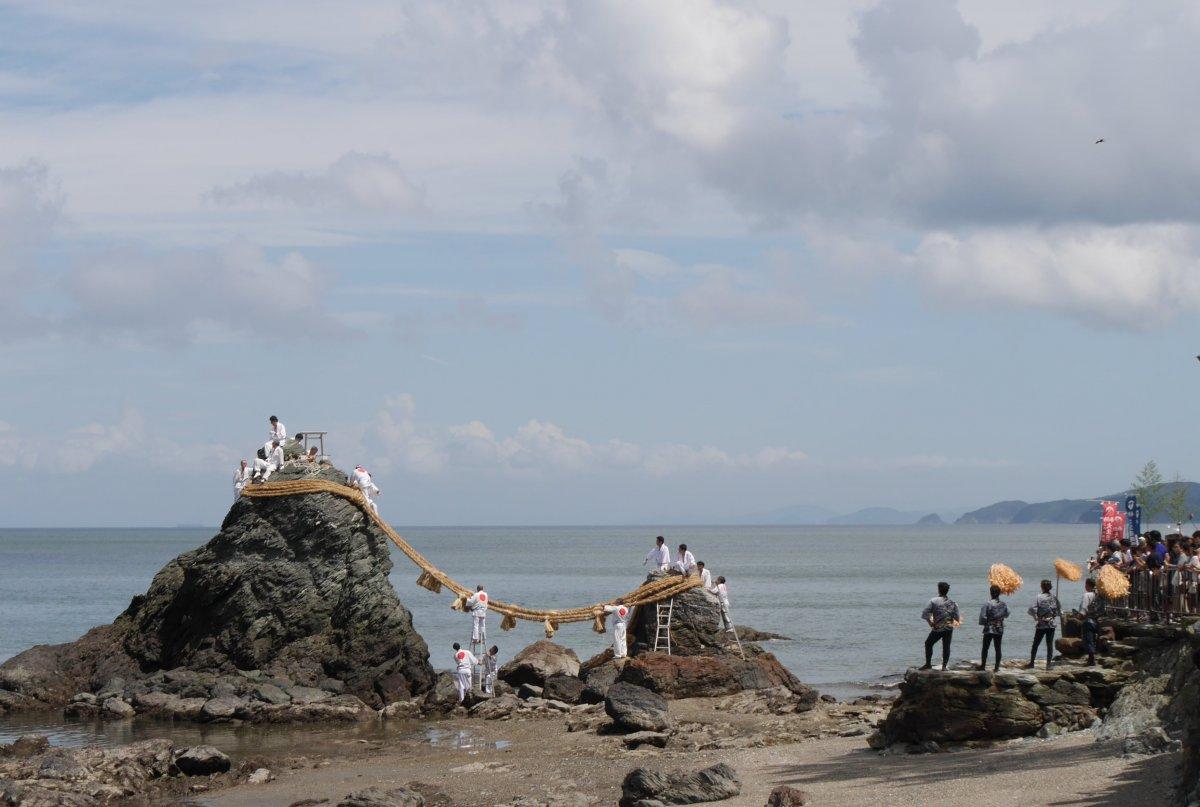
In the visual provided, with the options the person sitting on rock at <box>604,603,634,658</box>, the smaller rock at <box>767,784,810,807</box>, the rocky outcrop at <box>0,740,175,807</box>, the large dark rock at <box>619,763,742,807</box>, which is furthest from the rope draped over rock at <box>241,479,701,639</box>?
the smaller rock at <box>767,784,810,807</box>

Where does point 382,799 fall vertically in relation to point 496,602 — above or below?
below

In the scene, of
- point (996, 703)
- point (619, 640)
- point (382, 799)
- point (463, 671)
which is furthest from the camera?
point (619, 640)

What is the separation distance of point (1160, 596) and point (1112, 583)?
1.07 meters

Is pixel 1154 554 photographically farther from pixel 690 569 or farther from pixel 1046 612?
pixel 690 569

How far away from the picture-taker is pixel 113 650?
3294 cm

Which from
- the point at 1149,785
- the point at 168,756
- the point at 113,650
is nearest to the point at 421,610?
the point at 113,650

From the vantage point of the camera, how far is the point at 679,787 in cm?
1797

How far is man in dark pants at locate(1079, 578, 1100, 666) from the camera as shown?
23.3 metres

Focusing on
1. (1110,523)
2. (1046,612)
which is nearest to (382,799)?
(1046,612)

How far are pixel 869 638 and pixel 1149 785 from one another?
3575 centimetres

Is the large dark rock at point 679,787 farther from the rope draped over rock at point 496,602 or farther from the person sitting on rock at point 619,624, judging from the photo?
the person sitting on rock at point 619,624

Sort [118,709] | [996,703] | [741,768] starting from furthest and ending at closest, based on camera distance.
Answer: [118,709], [741,768], [996,703]

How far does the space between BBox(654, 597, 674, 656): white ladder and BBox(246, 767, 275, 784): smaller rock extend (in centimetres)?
1134

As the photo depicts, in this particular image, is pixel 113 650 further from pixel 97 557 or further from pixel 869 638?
pixel 97 557
